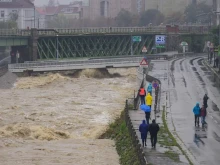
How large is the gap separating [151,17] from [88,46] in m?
66.0

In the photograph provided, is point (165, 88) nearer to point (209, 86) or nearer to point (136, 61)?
point (209, 86)

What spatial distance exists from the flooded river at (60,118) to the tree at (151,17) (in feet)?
300

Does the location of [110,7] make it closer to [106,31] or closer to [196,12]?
[196,12]

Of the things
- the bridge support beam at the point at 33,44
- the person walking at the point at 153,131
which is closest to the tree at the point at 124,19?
the bridge support beam at the point at 33,44

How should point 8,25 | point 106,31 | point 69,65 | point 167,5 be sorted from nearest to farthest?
point 69,65 < point 106,31 < point 8,25 < point 167,5

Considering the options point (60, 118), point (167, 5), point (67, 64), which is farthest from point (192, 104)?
point (167, 5)

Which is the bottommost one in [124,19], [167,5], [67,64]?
[67,64]

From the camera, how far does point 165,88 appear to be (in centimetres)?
5322

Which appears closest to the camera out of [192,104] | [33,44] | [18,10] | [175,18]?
[192,104]

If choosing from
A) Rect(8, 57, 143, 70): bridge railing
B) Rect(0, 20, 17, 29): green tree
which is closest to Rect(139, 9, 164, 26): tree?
Rect(0, 20, 17, 29): green tree

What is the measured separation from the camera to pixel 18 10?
14938cm

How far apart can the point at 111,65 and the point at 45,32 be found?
72.3ft

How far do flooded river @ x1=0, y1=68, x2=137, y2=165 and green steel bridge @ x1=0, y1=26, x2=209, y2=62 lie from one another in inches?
A: 776

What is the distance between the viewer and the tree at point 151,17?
169250 millimetres
